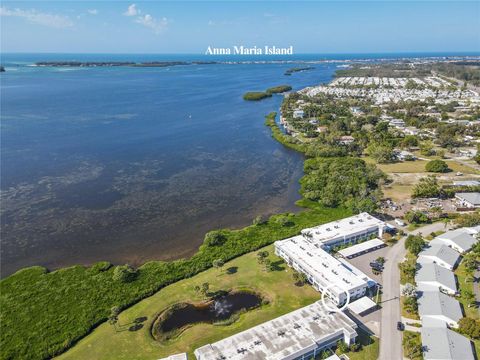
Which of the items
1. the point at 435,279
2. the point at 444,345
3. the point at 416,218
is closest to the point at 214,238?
the point at 435,279

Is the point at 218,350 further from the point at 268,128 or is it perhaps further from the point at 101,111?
the point at 101,111

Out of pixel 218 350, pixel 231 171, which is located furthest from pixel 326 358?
pixel 231 171

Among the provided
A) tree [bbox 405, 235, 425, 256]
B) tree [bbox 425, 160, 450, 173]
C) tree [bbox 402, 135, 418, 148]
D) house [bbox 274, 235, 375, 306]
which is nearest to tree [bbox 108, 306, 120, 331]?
house [bbox 274, 235, 375, 306]

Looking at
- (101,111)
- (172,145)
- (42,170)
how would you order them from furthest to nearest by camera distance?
(101,111), (172,145), (42,170)

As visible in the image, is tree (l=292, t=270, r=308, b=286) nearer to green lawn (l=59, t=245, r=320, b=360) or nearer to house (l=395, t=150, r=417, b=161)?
green lawn (l=59, t=245, r=320, b=360)

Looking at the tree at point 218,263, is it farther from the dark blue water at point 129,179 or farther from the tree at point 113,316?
the tree at point 113,316

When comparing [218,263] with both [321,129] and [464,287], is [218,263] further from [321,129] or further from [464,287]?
[321,129]

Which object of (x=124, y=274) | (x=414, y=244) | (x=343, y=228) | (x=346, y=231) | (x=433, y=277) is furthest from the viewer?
(x=343, y=228)
